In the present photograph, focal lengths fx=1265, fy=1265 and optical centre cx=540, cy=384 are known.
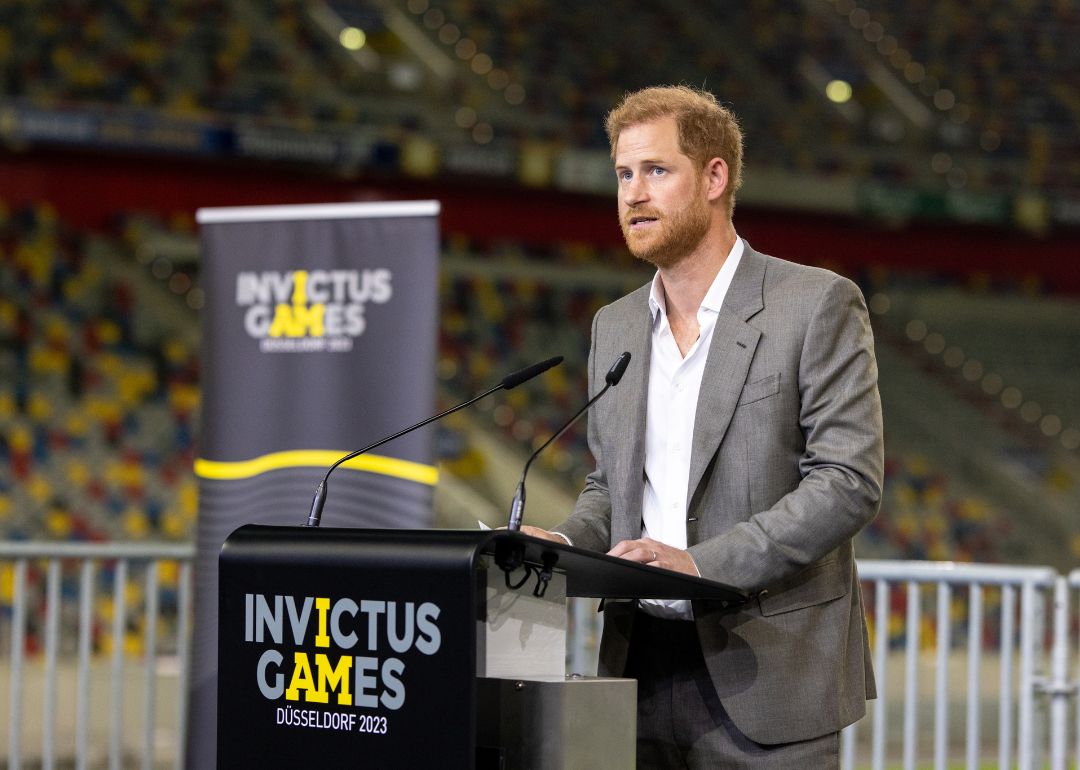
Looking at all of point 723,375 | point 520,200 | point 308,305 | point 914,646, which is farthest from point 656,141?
point 520,200

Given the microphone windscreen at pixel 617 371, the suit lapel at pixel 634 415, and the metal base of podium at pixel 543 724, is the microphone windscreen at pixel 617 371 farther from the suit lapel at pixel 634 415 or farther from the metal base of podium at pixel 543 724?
the metal base of podium at pixel 543 724

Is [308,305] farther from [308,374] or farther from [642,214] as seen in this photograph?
[642,214]

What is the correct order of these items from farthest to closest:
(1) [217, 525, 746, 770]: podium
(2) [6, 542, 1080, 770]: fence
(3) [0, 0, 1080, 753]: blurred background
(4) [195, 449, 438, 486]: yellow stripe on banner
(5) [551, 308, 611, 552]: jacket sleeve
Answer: (3) [0, 0, 1080, 753]: blurred background < (2) [6, 542, 1080, 770]: fence < (4) [195, 449, 438, 486]: yellow stripe on banner < (5) [551, 308, 611, 552]: jacket sleeve < (1) [217, 525, 746, 770]: podium

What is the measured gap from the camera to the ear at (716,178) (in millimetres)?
2090

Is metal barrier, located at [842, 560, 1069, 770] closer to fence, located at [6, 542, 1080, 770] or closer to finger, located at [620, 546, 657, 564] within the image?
fence, located at [6, 542, 1080, 770]

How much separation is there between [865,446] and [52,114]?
32.6 ft

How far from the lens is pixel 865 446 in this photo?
1.91 m

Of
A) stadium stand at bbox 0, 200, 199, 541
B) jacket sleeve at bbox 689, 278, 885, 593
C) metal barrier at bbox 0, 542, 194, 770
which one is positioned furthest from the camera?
stadium stand at bbox 0, 200, 199, 541

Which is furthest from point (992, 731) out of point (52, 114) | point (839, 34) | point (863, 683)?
point (839, 34)

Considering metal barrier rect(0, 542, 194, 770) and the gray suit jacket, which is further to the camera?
metal barrier rect(0, 542, 194, 770)

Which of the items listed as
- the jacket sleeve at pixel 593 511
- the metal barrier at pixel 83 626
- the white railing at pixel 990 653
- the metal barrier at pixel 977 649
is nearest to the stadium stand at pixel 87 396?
the metal barrier at pixel 83 626

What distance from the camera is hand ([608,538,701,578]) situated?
1.74 meters

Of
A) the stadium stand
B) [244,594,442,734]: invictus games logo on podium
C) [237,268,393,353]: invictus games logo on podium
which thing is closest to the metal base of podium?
[244,594,442,734]: invictus games logo on podium

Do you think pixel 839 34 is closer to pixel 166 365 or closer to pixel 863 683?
pixel 166 365
